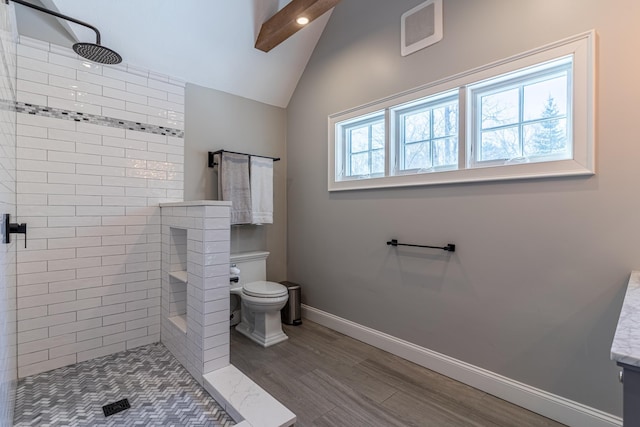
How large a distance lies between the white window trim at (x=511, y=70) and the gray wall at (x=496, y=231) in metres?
0.05

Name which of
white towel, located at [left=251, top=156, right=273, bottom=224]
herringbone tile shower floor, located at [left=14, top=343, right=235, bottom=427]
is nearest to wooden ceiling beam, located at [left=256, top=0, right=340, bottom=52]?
white towel, located at [left=251, top=156, right=273, bottom=224]

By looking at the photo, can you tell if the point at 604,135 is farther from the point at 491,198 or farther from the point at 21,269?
the point at 21,269

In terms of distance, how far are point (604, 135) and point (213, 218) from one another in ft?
7.30

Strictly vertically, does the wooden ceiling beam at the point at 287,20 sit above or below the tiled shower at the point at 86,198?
above

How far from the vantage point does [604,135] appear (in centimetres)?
151

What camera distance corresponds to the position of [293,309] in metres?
3.02

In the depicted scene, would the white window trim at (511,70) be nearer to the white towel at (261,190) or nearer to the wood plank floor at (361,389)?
the white towel at (261,190)

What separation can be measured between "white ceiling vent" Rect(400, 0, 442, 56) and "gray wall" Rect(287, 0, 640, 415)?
54 mm

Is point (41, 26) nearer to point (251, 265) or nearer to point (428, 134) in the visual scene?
point (251, 265)

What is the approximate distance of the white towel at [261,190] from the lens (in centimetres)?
299

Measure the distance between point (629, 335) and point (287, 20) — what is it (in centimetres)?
272

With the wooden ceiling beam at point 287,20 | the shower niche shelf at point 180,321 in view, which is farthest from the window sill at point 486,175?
the shower niche shelf at point 180,321

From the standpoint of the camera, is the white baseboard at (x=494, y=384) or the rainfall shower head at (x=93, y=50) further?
the rainfall shower head at (x=93, y=50)

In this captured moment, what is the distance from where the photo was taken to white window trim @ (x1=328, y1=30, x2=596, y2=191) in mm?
1541
